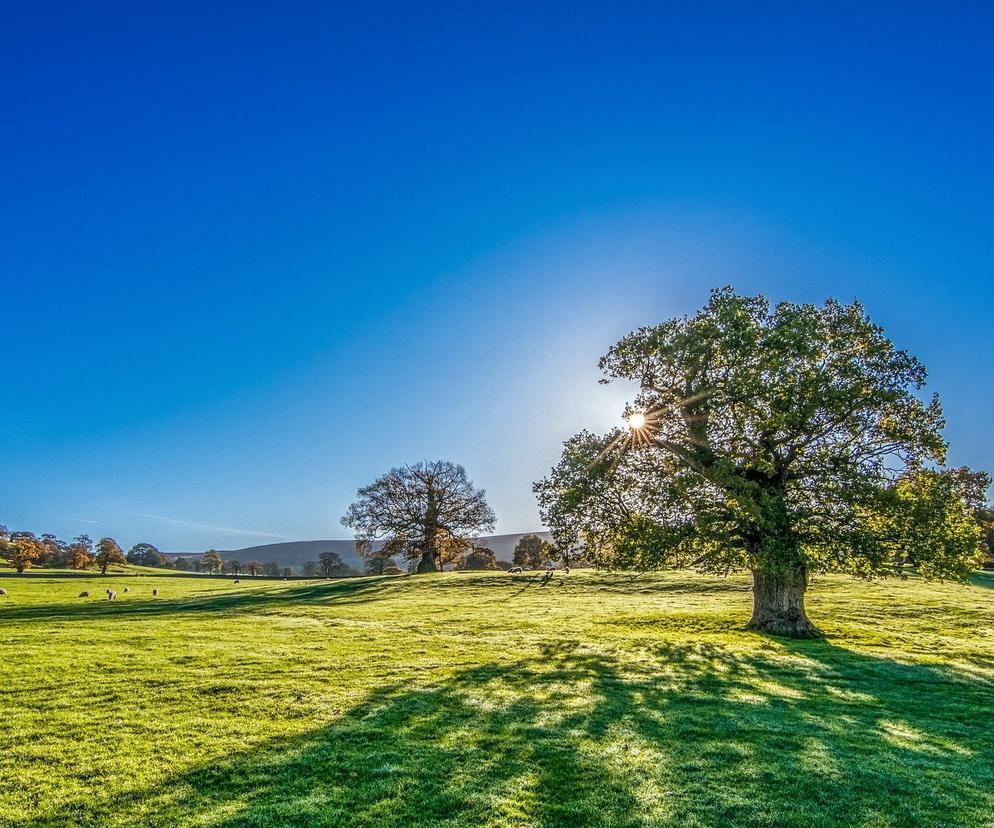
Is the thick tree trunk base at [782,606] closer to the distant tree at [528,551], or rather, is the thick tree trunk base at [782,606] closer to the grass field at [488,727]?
the grass field at [488,727]

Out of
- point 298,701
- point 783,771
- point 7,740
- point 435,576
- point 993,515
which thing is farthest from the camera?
point 993,515

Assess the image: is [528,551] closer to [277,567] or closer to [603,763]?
[277,567]

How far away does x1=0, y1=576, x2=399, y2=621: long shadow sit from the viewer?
32.5 m

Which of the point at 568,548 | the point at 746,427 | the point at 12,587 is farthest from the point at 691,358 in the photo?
the point at 12,587

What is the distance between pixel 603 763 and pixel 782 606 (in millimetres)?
20575

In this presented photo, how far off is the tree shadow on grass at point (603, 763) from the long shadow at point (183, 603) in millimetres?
28414

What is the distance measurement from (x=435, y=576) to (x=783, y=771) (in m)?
53.0

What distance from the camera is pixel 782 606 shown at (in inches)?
997

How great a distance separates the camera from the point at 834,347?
1003 inches

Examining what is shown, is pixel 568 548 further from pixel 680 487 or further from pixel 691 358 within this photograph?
pixel 691 358

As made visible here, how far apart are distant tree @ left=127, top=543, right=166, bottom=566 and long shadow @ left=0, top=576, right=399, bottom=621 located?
3732 inches

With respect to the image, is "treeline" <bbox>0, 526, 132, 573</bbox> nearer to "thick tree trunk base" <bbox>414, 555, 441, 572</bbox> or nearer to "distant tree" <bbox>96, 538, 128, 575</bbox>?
"distant tree" <bbox>96, 538, 128, 575</bbox>

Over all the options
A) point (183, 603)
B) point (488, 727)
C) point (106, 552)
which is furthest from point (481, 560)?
point (488, 727)

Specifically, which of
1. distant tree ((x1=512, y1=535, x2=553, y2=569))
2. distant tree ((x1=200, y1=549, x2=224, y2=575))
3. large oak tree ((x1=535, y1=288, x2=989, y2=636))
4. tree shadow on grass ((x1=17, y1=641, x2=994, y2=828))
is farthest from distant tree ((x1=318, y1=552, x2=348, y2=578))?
tree shadow on grass ((x1=17, y1=641, x2=994, y2=828))
